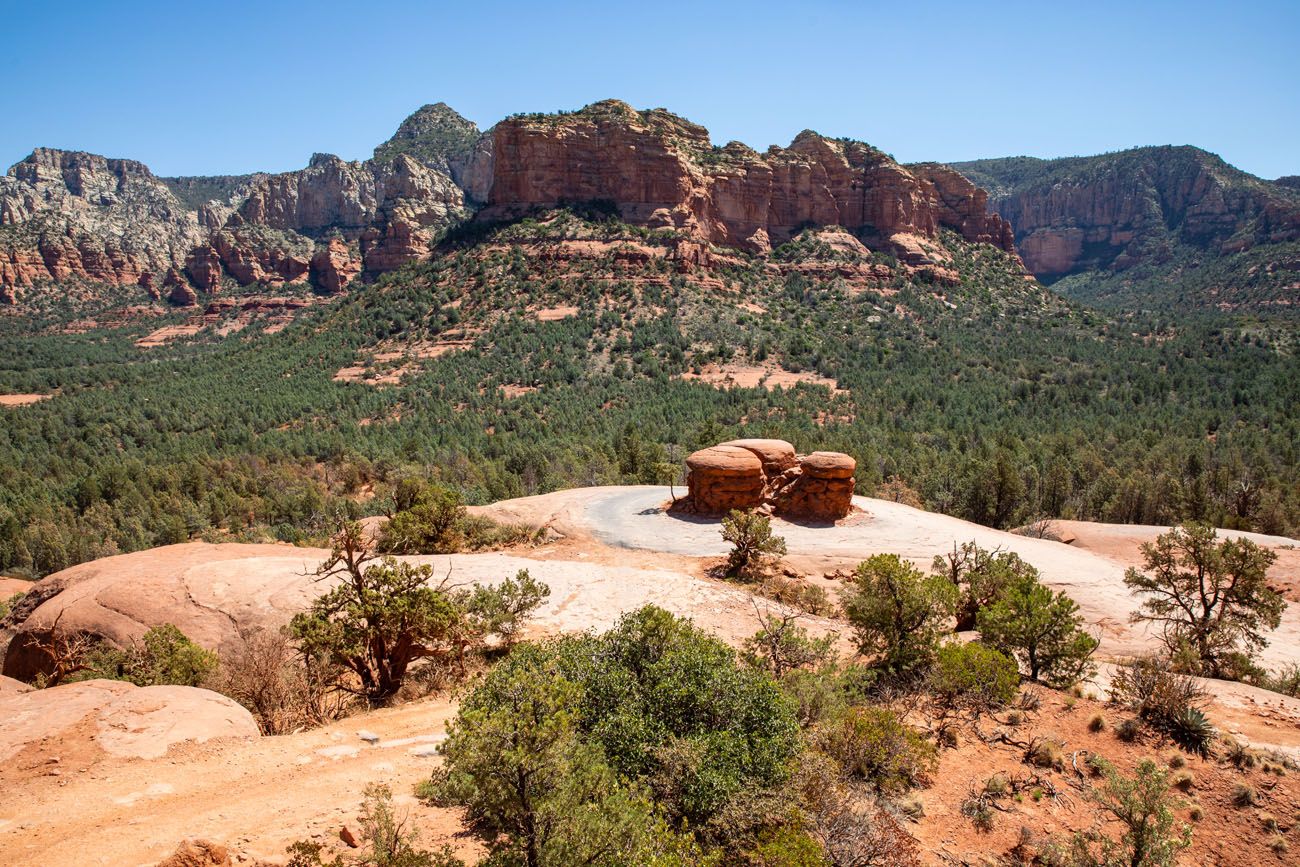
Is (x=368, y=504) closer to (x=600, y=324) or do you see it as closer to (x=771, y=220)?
(x=600, y=324)

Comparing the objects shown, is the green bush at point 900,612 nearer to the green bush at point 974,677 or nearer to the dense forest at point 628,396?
the green bush at point 974,677

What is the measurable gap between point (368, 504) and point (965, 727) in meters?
35.0

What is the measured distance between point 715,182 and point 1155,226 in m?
117

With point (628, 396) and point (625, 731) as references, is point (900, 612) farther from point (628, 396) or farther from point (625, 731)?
point (628, 396)

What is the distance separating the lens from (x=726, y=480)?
23.6 metres

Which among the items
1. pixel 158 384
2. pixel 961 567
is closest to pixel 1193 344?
pixel 961 567

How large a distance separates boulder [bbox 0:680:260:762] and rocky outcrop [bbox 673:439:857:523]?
17336 millimetres

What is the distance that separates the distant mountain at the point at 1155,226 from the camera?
327ft

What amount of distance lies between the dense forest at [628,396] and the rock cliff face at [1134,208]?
63.6 meters

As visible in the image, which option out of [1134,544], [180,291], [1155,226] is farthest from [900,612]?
[1155,226]

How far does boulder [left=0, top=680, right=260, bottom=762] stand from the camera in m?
7.09

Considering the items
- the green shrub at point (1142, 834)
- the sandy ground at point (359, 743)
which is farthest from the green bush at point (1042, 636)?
the green shrub at point (1142, 834)

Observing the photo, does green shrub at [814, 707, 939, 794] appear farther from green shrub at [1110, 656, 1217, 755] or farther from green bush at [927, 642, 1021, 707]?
green shrub at [1110, 656, 1217, 755]

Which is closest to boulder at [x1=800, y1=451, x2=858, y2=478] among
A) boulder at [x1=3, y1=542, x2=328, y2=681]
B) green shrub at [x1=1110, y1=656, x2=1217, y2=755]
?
green shrub at [x1=1110, y1=656, x2=1217, y2=755]
